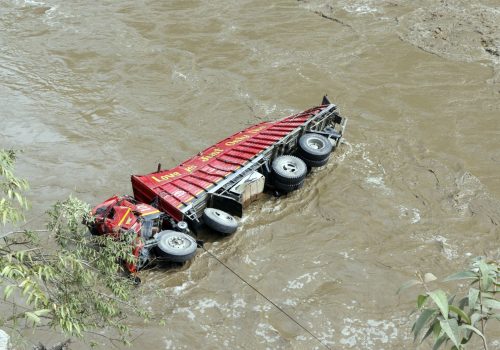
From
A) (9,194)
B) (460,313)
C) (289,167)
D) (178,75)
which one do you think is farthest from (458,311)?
(178,75)

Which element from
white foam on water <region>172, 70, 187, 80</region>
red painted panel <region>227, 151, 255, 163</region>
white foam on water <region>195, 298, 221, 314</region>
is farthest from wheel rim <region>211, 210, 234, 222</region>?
white foam on water <region>172, 70, 187, 80</region>

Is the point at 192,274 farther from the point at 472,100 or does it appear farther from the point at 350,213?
the point at 472,100

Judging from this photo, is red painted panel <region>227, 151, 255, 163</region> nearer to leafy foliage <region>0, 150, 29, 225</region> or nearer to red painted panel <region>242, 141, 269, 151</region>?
red painted panel <region>242, 141, 269, 151</region>

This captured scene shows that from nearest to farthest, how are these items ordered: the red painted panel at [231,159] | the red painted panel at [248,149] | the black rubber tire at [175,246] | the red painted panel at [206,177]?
1. the black rubber tire at [175,246]
2. the red painted panel at [206,177]
3. the red painted panel at [231,159]
4. the red painted panel at [248,149]

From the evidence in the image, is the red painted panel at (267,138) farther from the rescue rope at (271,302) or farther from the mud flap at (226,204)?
the rescue rope at (271,302)

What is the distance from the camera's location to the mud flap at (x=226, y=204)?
8.95 meters

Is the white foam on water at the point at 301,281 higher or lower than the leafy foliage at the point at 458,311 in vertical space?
lower

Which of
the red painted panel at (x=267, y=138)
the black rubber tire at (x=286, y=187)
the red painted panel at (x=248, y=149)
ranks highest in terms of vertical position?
the red painted panel at (x=267, y=138)

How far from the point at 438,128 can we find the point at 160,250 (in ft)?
28.8

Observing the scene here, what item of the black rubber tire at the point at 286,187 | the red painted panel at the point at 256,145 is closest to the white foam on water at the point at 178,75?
the red painted panel at the point at 256,145

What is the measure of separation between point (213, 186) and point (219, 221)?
0.82 meters

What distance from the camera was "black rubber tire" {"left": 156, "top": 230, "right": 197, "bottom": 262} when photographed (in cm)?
808

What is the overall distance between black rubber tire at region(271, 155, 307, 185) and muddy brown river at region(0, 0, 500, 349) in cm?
63

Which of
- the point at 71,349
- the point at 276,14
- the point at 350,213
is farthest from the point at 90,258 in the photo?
the point at 276,14
